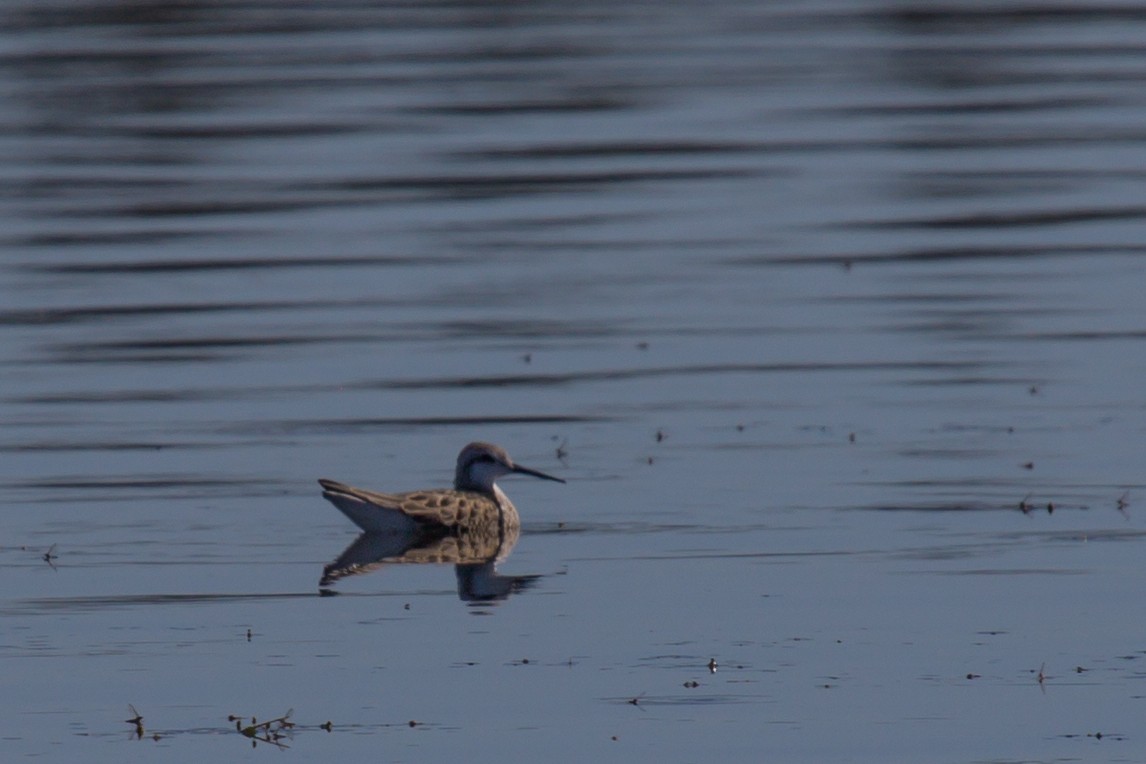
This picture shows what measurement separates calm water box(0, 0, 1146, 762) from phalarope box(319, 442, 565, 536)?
23cm

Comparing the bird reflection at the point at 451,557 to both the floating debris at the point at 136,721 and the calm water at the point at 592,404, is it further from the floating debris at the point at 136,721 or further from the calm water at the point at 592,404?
the floating debris at the point at 136,721

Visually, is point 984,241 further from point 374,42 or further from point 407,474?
point 374,42

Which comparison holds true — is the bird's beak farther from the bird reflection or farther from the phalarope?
the bird reflection

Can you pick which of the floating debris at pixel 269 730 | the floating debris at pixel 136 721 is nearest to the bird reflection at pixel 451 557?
the floating debris at pixel 269 730

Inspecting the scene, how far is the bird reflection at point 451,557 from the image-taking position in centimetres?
1262

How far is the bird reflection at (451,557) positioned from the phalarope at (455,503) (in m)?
0.04

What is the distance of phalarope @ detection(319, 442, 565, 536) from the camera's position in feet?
44.5

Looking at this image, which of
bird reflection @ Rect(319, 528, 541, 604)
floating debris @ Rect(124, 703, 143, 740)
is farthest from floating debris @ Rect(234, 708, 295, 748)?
bird reflection @ Rect(319, 528, 541, 604)

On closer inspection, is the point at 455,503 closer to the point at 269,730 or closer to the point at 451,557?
the point at 451,557

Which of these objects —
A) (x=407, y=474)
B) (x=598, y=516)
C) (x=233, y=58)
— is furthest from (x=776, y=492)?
(x=233, y=58)

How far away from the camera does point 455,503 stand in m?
13.9

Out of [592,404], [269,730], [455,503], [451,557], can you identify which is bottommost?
[269,730]

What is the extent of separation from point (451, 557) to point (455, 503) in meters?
0.39

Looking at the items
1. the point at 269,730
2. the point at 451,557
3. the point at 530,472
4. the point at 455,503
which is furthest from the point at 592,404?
the point at 269,730
